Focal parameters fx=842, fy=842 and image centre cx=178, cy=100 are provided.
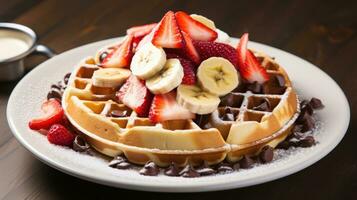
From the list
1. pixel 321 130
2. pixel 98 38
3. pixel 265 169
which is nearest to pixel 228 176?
pixel 265 169

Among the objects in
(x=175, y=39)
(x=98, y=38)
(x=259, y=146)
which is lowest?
(x=98, y=38)

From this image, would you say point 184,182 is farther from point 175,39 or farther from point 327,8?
point 327,8

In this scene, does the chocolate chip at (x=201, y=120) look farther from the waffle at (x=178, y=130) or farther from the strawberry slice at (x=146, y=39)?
the strawberry slice at (x=146, y=39)

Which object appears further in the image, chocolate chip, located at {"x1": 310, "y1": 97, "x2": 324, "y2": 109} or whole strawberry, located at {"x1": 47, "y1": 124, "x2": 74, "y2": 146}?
chocolate chip, located at {"x1": 310, "y1": 97, "x2": 324, "y2": 109}

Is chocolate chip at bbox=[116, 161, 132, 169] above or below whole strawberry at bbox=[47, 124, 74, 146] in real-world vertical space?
above

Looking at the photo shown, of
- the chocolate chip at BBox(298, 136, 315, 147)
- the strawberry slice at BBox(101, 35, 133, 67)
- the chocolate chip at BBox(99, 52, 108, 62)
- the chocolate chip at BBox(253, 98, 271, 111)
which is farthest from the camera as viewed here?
the chocolate chip at BBox(99, 52, 108, 62)

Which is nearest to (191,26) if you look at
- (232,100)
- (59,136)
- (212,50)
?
(212,50)

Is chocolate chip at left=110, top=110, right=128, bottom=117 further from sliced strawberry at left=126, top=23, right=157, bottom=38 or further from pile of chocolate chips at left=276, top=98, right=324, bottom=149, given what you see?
pile of chocolate chips at left=276, top=98, right=324, bottom=149

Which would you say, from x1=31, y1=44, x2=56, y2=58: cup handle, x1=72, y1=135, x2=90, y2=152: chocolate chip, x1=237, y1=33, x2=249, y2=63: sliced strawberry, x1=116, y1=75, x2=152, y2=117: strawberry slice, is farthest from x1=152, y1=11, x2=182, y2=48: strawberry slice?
x1=31, y1=44, x2=56, y2=58: cup handle

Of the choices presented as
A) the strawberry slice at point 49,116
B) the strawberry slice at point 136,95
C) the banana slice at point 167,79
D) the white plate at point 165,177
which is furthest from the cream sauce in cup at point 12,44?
the banana slice at point 167,79
